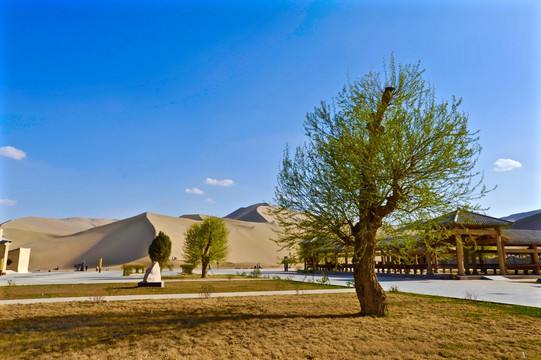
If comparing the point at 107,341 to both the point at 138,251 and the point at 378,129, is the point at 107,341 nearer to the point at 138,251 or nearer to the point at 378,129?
the point at 378,129

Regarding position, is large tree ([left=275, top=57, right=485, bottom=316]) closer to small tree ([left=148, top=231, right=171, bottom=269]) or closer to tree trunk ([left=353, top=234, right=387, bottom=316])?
tree trunk ([left=353, top=234, right=387, bottom=316])

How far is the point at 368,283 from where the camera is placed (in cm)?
955

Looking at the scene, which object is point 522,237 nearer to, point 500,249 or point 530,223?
point 500,249

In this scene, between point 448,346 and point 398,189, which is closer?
point 448,346

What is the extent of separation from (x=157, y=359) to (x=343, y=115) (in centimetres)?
721

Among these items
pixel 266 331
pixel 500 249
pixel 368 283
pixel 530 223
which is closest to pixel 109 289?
pixel 266 331

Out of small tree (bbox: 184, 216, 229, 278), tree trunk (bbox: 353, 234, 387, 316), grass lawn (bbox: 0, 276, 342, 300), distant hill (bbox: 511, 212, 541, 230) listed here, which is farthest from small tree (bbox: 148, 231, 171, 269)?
distant hill (bbox: 511, 212, 541, 230)

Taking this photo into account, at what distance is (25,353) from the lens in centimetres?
613

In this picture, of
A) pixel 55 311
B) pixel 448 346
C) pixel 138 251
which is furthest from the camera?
pixel 138 251

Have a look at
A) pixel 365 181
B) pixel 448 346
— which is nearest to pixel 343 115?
pixel 365 181

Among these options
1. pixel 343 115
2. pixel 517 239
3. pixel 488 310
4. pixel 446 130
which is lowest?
pixel 488 310

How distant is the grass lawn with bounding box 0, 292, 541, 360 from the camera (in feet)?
20.1

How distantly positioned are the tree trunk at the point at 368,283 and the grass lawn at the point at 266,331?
409 mm

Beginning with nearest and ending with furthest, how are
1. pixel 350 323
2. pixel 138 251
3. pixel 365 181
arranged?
pixel 350 323, pixel 365 181, pixel 138 251
